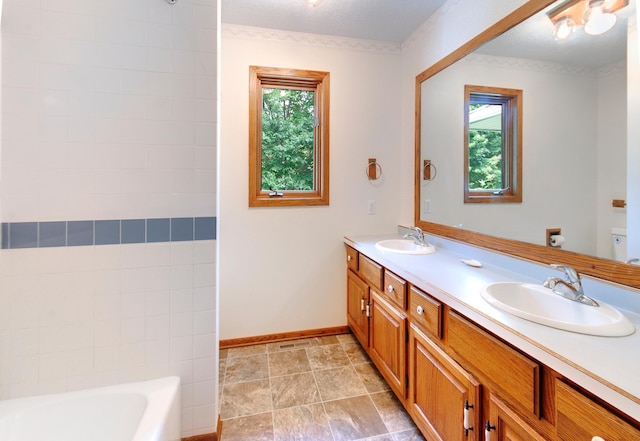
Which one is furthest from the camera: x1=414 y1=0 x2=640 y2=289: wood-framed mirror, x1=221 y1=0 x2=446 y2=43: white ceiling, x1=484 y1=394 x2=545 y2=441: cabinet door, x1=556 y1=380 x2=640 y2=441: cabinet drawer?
x1=221 y1=0 x2=446 y2=43: white ceiling

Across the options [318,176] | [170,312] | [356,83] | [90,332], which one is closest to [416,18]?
[356,83]

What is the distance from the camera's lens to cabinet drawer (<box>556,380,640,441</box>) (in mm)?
620

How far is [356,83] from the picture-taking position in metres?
2.45

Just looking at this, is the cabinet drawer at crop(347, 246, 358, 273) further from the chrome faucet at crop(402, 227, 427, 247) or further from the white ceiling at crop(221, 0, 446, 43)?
the white ceiling at crop(221, 0, 446, 43)

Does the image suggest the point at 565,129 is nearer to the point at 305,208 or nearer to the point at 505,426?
the point at 505,426

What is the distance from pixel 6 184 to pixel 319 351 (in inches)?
80.3

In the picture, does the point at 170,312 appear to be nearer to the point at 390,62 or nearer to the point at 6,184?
the point at 6,184

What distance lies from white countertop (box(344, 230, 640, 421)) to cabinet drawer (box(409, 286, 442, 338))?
4cm

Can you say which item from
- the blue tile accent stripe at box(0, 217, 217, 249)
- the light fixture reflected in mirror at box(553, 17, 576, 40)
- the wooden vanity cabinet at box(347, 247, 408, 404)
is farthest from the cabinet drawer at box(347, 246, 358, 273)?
the light fixture reflected in mirror at box(553, 17, 576, 40)

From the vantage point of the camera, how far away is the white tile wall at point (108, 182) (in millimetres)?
1188

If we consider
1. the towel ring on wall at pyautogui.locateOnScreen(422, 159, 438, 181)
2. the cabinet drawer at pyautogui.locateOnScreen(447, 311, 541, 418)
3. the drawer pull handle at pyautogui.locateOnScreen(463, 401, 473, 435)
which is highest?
the towel ring on wall at pyautogui.locateOnScreen(422, 159, 438, 181)

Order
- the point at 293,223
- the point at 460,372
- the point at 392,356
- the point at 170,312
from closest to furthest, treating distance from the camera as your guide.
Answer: the point at 460,372, the point at 170,312, the point at 392,356, the point at 293,223

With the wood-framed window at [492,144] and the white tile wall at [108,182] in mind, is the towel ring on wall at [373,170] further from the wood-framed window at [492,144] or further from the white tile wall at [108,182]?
the white tile wall at [108,182]

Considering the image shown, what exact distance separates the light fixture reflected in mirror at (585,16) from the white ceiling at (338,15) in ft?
3.07
